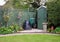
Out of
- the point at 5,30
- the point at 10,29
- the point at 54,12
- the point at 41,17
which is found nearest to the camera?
the point at 5,30

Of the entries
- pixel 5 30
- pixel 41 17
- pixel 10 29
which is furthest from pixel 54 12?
pixel 5 30

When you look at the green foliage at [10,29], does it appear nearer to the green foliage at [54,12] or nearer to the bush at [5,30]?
the bush at [5,30]

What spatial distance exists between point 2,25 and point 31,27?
2.87 metres

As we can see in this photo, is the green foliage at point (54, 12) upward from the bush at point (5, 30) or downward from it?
upward

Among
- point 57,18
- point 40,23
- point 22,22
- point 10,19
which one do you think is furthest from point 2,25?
point 57,18

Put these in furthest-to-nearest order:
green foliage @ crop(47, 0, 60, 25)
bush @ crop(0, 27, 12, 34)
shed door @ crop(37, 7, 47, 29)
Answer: shed door @ crop(37, 7, 47, 29) < green foliage @ crop(47, 0, 60, 25) < bush @ crop(0, 27, 12, 34)

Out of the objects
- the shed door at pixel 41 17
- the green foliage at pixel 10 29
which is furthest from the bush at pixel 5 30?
the shed door at pixel 41 17

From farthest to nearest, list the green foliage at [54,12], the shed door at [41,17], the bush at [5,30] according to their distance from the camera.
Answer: the shed door at [41,17], the green foliage at [54,12], the bush at [5,30]

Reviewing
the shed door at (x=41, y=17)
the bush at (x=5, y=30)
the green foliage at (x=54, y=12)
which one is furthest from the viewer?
the shed door at (x=41, y=17)

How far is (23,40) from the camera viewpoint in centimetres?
1136

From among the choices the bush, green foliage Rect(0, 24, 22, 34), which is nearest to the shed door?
green foliage Rect(0, 24, 22, 34)

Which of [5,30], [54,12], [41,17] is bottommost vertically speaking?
[5,30]

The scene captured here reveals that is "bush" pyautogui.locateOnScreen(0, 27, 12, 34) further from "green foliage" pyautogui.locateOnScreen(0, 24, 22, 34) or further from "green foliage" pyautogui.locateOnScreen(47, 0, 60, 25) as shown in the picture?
"green foliage" pyautogui.locateOnScreen(47, 0, 60, 25)

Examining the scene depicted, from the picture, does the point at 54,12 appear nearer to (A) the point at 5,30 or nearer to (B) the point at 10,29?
(B) the point at 10,29
